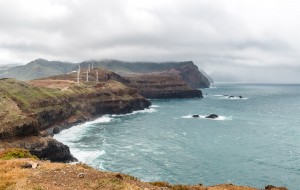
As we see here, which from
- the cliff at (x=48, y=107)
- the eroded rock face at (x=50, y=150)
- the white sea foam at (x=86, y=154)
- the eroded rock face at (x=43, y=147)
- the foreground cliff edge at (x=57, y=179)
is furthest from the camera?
the white sea foam at (x=86, y=154)

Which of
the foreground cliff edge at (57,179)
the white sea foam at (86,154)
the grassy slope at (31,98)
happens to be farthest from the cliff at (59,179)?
the grassy slope at (31,98)

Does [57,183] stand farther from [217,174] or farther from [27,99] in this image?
[27,99]

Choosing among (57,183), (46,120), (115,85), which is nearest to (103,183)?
(57,183)

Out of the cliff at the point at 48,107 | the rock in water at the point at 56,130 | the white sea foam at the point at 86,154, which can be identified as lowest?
the white sea foam at the point at 86,154

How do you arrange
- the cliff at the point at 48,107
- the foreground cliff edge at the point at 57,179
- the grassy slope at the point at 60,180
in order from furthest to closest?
1. the cliff at the point at 48,107
2. the foreground cliff edge at the point at 57,179
3. the grassy slope at the point at 60,180

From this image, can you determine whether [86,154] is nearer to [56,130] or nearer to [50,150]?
[50,150]

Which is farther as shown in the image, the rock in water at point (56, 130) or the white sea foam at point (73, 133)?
the rock in water at point (56, 130)

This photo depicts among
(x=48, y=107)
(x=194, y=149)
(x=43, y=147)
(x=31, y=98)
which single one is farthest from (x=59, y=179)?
(x=48, y=107)

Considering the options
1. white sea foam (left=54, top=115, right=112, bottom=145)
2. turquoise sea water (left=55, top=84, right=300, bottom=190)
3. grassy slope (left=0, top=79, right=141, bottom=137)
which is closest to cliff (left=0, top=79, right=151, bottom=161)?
grassy slope (left=0, top=79, right=141, bottom=137)

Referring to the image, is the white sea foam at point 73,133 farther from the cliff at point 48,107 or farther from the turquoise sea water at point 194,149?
the cliff at point 48,107
